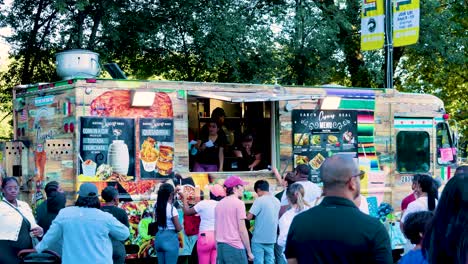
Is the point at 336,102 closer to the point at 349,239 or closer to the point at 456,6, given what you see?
the point at 349,239

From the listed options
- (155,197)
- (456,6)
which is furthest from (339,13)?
(155,197)

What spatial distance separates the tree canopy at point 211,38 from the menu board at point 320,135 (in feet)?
19.1

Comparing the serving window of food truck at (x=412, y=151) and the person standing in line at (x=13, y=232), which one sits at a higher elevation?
the serving window of food truck at (x=412, y=151)

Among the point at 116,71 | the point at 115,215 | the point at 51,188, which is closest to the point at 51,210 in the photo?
the point at 51,188

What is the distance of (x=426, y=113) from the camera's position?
14375 mm

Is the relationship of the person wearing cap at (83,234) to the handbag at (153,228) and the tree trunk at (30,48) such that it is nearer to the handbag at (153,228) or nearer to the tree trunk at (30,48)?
the handbag at (153,228)

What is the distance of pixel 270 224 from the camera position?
10352 millimetres

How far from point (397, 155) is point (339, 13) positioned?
7481mm

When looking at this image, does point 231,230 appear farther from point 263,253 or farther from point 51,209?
point 51,209

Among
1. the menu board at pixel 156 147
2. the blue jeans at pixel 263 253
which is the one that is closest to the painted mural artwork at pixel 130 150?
the menu board at pixel 156 147

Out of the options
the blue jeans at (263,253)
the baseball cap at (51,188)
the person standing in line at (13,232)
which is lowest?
the blue jeans at (263,253)

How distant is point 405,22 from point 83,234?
1116 cm

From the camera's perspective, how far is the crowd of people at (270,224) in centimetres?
368

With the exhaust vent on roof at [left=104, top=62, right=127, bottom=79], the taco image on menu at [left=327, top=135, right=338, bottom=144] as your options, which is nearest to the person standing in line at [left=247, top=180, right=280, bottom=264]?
the taco image on menu at [left=327, top=135, right=338, bottom=144]
